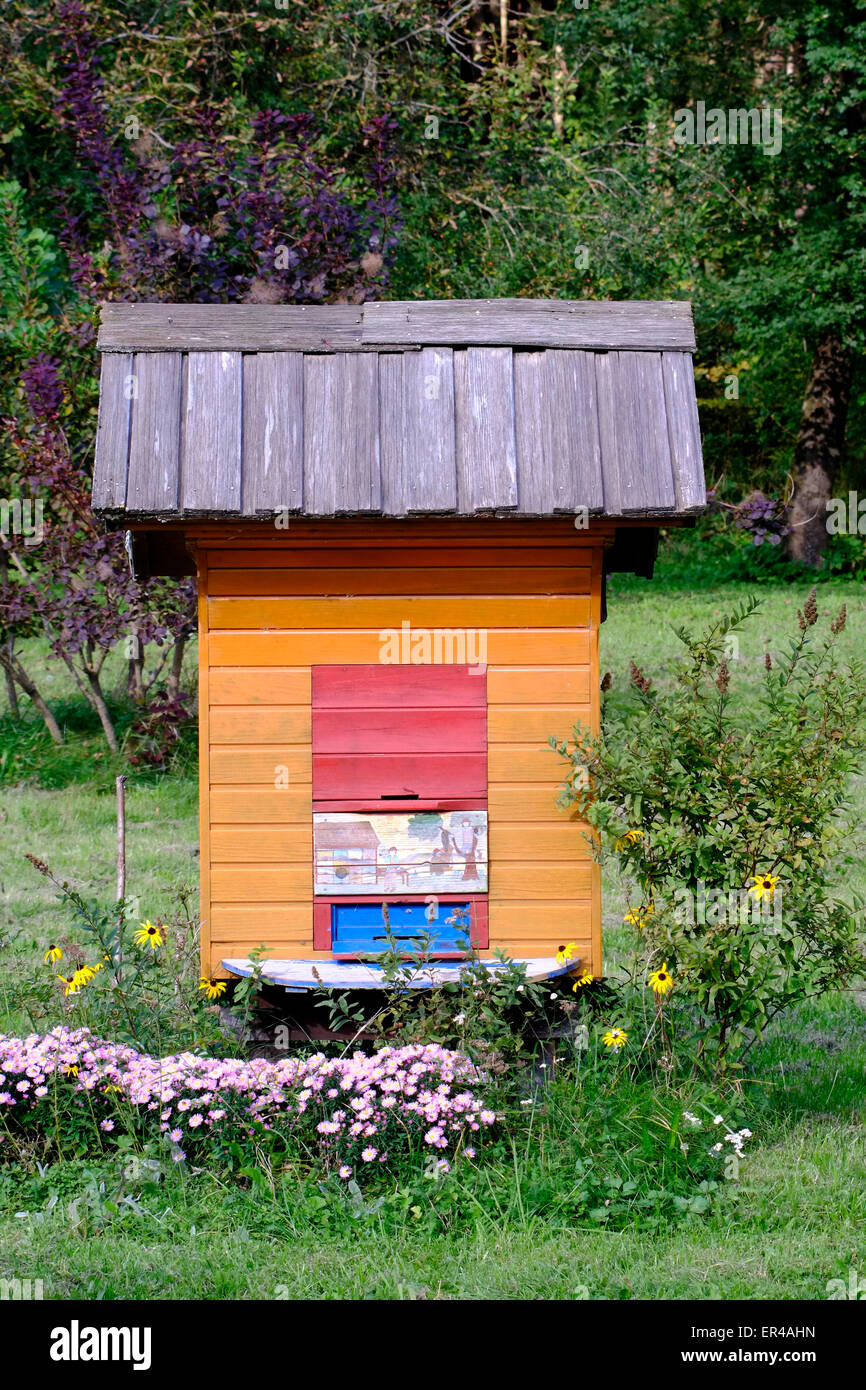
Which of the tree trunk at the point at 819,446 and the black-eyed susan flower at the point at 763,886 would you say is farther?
the tree trunk at the point at 819,446

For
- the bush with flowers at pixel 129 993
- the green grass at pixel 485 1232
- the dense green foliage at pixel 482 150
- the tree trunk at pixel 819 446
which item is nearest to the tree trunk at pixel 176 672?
the dense green foliage at pixel 482 150

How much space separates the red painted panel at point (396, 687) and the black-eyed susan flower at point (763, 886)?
4.23 feet

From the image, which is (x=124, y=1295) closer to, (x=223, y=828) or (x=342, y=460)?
(x=223, y=828)

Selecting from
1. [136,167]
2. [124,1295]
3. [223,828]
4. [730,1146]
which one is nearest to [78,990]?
[223,828]

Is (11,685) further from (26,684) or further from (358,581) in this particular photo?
(358,581)

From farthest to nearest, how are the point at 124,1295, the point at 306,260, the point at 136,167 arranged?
the point at 136,167 < the point at 306,260 < the point at 124,1295

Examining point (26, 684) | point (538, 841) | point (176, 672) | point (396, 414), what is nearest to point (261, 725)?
point (538, 841)

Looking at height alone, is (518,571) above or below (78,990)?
above

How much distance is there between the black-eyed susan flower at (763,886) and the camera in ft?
16.7

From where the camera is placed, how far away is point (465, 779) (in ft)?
17.9

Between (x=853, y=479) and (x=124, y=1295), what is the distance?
21.4m

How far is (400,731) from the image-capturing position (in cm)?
543

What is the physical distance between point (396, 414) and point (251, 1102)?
9.11ft

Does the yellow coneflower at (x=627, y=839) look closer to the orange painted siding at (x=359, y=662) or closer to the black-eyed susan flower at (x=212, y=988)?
the orange painted siding at (x=359, y=662)
